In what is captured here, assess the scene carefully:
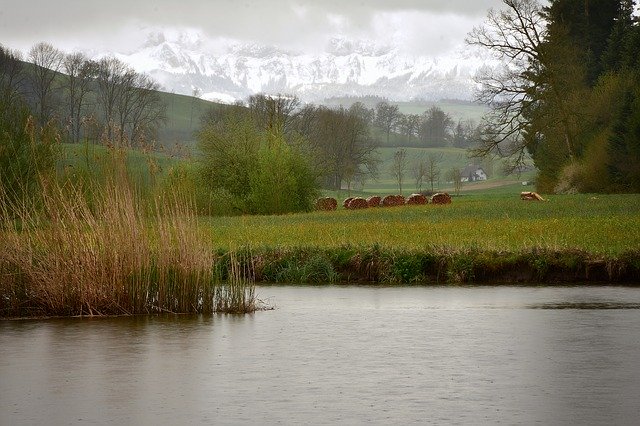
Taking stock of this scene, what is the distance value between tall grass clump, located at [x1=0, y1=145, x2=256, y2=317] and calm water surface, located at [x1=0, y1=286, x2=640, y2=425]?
52cm

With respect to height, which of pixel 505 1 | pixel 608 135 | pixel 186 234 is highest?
pixel 505 1

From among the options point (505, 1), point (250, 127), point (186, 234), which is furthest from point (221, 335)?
point (505, 1)

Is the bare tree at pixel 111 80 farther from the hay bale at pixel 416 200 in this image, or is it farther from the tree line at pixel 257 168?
the hay bale at pixel 416 200

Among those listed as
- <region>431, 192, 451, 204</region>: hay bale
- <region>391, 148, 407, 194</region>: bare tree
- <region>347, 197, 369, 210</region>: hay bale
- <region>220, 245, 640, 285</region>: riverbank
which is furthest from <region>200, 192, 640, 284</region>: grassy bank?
<region>391, 148, 407, 194</region>: bare tree

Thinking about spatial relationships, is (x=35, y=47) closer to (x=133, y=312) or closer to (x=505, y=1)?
(x=505, y=1)

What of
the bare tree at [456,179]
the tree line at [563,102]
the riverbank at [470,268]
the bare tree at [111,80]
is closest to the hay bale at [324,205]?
the tree line at [563,102]

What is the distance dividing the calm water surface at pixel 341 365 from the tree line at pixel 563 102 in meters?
38.5

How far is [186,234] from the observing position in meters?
16.0

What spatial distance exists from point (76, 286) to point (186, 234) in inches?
71.6

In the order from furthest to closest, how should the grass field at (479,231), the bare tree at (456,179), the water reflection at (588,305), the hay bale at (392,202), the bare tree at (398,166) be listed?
the bare tree at (398,166) < the bare tree at (456,179) < the hay bale at (392,202) < the grass field at (479,231) < the water reflection at (588,305)

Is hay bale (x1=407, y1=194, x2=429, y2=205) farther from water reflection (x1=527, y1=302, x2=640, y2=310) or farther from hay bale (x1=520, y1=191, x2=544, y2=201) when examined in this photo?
water reflection (x1=527, y1=302, x2=640, y2=310)

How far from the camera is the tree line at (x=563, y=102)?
55.6 meters

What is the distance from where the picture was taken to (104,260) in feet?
51.5

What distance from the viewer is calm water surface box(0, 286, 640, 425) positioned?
959cm
